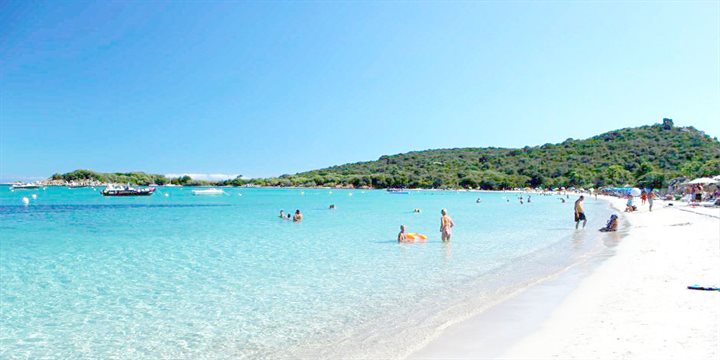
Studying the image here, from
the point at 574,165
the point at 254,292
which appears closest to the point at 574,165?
the point at 574,165

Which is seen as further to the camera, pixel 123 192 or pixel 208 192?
pixel 208 192

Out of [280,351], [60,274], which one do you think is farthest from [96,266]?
[280,351]

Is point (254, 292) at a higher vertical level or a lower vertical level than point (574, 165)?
lower

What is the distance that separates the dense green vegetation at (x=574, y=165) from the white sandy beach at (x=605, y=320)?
69468 millimetres

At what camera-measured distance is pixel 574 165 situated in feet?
415

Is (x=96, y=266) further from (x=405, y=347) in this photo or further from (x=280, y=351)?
(x=405, y=347)

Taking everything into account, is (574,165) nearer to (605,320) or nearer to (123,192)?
(123,192)

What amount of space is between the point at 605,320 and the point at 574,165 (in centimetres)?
13056

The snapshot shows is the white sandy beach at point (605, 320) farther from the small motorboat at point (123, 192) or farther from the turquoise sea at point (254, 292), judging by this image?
the small motorboat at point (123, 192)

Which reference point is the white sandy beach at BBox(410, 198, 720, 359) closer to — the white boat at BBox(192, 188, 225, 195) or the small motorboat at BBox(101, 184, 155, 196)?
the small motorboat at BBox(101, 184, 155, 196)

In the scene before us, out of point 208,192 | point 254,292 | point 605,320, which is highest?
point 208,192

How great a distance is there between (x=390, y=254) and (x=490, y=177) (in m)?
126

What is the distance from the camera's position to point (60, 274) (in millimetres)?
12352

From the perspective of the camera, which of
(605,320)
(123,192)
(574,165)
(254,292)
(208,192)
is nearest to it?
(605,320)
